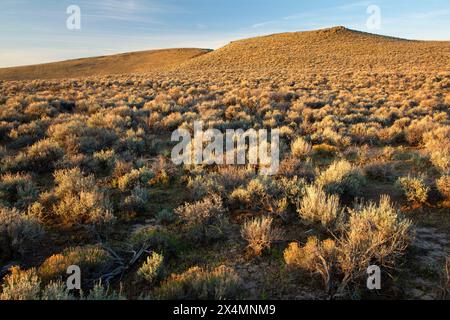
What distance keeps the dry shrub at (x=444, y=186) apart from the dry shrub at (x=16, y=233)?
273 inches

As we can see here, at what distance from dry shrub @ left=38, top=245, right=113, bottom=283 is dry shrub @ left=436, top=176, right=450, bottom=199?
585 centimetres

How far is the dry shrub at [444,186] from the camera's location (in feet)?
19.4

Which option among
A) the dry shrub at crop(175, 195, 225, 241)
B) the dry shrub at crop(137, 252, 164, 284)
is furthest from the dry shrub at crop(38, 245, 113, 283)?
the dry shrub at crop(175, 195, 225, 241)

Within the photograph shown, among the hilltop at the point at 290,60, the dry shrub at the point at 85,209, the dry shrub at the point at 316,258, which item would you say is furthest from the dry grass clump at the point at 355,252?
the hilltop at the point at 290,60

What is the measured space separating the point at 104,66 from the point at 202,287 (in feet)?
265

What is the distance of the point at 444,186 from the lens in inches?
236

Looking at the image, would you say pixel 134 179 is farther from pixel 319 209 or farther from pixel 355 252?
pixel 355 252

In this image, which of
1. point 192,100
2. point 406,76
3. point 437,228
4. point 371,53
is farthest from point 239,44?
point 437,228

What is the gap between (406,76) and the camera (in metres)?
28.2

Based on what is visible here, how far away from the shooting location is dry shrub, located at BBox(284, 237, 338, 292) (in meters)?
3.74

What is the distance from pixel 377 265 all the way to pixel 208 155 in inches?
217

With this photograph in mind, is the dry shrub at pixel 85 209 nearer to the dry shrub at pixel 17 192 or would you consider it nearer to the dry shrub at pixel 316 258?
the dry shrub at pixel 17 192
